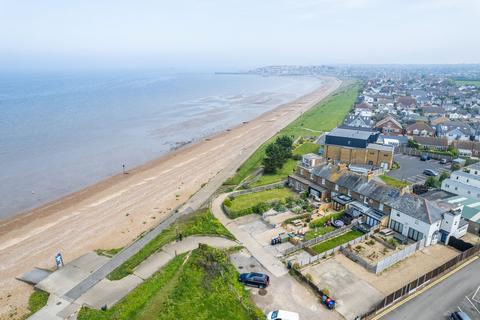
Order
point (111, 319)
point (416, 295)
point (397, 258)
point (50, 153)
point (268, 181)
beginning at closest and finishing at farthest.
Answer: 1. point (111, 319)
2. point (416, 295)
3. point (397, 258)
4. point (268, 181)
5. point (50, 153)

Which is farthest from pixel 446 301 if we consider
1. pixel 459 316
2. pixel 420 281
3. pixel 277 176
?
pixel 277 176

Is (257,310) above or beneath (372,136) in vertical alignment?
beneath

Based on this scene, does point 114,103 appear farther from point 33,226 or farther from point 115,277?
point 115,277

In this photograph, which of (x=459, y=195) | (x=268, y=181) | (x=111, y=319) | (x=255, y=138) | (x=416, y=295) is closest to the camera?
(x=111, y=319)

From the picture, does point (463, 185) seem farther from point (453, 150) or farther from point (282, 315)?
point (282, 315)

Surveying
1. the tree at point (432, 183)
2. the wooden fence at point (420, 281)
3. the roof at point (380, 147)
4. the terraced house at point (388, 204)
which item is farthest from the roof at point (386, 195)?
the roof at point (380, 147)

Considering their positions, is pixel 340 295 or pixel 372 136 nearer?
pixel 340 295

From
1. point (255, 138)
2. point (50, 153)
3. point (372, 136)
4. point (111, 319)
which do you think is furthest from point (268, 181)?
point (50, 153)
